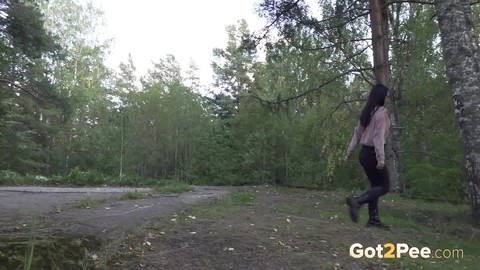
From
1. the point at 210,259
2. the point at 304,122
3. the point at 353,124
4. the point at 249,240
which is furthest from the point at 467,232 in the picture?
the point at 304,122

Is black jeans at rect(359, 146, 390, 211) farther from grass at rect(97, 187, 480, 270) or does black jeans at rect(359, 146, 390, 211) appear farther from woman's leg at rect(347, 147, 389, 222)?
grass at rect(97, 187, 480, 270)

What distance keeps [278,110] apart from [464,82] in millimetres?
5095

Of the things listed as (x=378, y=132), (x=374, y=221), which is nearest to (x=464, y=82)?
(x=378, y=132)

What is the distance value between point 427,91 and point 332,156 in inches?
156

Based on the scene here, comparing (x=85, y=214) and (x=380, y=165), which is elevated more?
(x=380, y=165)

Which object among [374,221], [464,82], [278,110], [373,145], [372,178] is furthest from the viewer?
[278,110]

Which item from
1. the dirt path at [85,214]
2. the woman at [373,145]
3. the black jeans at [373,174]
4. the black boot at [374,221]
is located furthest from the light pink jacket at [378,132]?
the dirt path at [85,214]

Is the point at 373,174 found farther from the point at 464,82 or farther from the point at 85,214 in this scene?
the point at 85,214

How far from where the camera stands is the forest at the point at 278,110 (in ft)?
32.7

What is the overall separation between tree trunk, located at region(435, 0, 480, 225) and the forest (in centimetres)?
2

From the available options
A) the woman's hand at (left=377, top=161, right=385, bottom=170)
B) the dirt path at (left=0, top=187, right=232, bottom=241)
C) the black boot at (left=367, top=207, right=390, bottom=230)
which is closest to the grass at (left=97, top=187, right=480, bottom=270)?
the black boot at (left=367, top=207, right=390, bottom=230)

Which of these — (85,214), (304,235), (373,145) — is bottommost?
(304,235)

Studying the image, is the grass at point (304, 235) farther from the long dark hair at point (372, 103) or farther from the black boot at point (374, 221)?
the long dark hair at point (372, 103)

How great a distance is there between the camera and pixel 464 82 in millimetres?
6348
